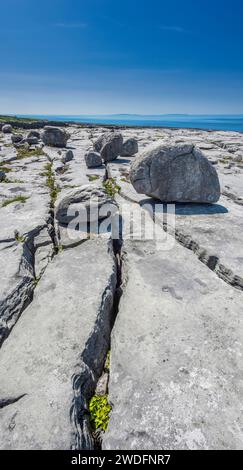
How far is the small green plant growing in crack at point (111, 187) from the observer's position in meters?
13.6

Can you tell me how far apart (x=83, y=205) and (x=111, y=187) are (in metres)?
5.57

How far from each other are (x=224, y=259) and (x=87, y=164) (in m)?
15.1

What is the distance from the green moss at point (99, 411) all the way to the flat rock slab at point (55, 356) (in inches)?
6.9

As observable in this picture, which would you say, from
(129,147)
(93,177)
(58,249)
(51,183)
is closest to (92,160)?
(93,177)

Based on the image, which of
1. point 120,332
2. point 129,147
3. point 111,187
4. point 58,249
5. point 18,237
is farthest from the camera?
point 129,147

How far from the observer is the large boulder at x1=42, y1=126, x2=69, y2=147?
101 feet

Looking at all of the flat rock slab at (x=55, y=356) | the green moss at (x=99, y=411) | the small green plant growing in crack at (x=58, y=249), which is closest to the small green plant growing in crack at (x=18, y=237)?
the small green plant growing in crack at (x=58, y=249)

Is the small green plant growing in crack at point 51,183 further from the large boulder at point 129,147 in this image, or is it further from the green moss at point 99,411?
the green moss at point 99,411

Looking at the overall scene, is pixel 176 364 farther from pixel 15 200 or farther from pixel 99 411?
pixel 15 200

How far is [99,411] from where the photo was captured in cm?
394

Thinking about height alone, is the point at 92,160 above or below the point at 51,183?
above

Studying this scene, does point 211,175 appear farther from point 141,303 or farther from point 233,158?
point 233,158

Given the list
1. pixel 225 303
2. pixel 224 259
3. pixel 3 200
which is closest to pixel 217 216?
pixel 224 259

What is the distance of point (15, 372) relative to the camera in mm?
4191
